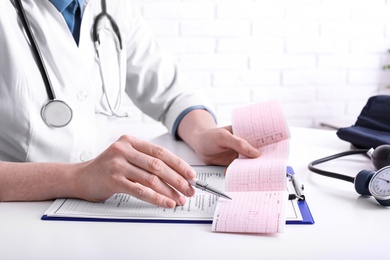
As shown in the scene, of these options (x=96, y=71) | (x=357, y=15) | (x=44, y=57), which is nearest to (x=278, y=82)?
(x=357, y=15)

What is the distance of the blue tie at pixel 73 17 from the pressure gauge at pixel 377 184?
618 mm

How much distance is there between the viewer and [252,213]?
25.2 inches

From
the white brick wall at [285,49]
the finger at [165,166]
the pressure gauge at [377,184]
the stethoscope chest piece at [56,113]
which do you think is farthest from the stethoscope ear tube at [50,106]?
the white brick wall at [285,49]

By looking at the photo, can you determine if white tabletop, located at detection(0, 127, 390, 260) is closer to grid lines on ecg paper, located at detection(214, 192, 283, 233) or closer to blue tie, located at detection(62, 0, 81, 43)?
grid lines on ecg paper, located at detection(214, 192, 283, 233)

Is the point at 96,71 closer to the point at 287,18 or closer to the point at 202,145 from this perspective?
the point at 202,145

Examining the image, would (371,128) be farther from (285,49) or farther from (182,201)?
(285,49)

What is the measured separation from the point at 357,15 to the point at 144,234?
5.96 ft

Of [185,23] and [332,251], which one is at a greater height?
[185,23]

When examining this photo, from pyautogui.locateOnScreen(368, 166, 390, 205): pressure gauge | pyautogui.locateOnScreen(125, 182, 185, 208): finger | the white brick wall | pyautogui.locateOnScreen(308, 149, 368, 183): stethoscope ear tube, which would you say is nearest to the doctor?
pyautogui.locateOnScreen(125, 182, 185, 208): finger

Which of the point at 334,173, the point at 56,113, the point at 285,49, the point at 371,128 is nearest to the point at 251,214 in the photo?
the point at 334,173

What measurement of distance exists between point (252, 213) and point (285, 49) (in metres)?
1.59

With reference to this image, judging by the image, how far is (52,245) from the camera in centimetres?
59

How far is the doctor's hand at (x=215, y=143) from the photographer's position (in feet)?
2.88

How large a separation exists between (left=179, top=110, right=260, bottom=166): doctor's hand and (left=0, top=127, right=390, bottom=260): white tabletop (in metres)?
0.18
